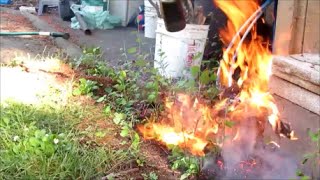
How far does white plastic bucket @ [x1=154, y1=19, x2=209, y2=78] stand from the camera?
4434 mm

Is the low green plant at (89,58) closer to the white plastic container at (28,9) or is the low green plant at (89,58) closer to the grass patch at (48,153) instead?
the grass patch at (48,153)

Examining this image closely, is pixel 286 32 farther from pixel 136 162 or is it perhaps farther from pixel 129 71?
pixel 129 71

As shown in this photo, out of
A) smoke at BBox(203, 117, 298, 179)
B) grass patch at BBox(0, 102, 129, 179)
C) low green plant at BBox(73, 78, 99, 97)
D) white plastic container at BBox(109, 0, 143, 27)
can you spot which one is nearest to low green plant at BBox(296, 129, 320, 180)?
smoke at BBox(203, 117, 298, 179)

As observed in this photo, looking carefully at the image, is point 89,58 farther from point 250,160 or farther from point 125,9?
point 125,9

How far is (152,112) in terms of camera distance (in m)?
3.46

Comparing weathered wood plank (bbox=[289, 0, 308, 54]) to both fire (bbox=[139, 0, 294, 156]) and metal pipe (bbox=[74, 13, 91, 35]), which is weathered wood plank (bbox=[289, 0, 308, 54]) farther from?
metal pipe (bbox=[74, 13, 91, 35])

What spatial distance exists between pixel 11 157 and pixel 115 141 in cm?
67

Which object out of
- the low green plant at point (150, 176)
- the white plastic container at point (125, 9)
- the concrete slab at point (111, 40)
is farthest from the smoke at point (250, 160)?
the white plastic container at point (125, 9)

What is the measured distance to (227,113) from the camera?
2945 mm

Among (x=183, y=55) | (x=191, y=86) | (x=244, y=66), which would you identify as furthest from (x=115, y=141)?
(x=183, y=55)

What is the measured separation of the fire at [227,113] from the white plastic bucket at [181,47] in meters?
0.84

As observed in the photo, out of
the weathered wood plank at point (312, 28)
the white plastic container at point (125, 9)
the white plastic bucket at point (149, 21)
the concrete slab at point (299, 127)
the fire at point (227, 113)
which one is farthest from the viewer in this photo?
the white plastic container at point (125, 9)

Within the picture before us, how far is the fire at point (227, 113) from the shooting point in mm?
2828

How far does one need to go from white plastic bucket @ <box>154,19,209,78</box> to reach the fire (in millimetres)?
Answer: 844
